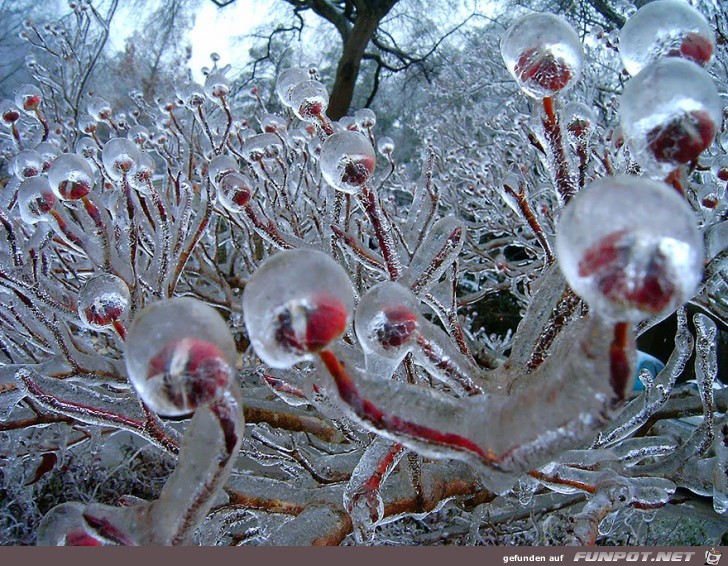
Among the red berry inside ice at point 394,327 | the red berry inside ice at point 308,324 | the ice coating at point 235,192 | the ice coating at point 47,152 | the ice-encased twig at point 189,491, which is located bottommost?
the ice-encased twig at point 189,491

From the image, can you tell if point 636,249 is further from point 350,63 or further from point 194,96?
point 350,63

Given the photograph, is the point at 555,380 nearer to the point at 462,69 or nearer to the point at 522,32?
the point at 522,32

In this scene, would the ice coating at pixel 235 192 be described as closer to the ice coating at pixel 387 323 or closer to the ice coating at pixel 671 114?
the ice coating at pixel 387 323

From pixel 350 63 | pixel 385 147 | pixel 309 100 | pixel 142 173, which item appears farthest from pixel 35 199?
pixel 350 63

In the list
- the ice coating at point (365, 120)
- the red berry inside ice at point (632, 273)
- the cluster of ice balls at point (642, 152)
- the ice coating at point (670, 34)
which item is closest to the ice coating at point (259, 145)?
the ice coating at point (365, 120)

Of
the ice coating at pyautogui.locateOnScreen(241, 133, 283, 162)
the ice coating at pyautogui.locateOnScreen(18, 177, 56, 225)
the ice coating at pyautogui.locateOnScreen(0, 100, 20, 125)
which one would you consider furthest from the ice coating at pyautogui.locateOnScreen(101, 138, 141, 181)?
the ice coating at pyautogui.locateOnScreen(0, 100, 20, 125)
